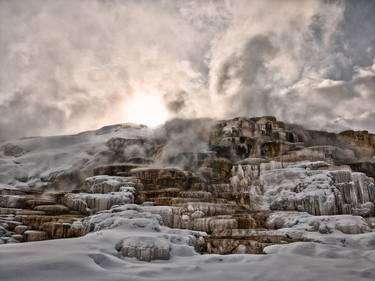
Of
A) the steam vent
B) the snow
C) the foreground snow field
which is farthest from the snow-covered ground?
the snow

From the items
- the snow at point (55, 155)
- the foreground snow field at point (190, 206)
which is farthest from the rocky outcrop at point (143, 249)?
the snow at point (55, 155)

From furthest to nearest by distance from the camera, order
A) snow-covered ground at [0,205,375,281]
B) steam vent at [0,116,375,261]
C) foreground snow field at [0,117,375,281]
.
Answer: steam vent at [0,116,375,261] < foreground snow field at [0,117,375,281] < snow-covered ground at [0,205,375,281]

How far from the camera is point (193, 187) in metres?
23.0

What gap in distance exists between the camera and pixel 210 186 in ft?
75.7

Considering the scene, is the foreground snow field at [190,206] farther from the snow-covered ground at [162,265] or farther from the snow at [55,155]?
the snow at [55,155]

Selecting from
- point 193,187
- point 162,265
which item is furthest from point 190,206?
point 162,265

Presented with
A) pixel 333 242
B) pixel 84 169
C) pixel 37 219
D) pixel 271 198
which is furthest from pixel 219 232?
pixel 84 169

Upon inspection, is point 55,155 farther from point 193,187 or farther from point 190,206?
point 190,206

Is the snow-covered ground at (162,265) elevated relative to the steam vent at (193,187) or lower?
lower

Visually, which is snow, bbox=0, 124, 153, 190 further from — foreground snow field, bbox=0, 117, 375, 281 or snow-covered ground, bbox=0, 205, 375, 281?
snow-covered ground, bbox=0, 205, 375, 281

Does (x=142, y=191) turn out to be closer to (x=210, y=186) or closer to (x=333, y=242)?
(x=210, y=186)

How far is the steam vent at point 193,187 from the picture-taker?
1345 cm

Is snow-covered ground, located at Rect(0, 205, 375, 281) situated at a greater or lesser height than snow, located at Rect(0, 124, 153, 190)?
lesser

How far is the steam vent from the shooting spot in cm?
1345
